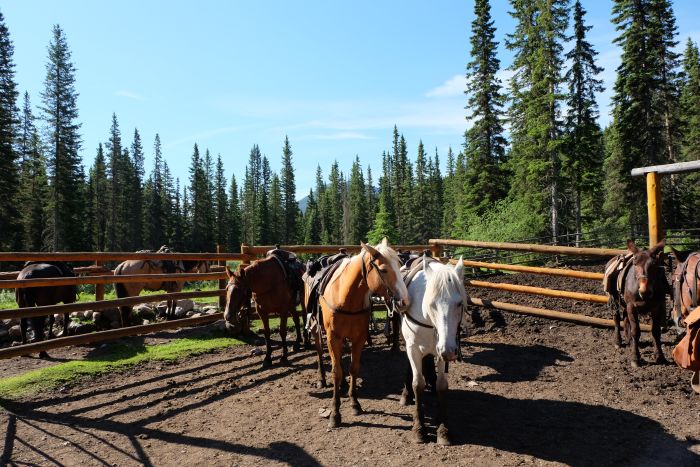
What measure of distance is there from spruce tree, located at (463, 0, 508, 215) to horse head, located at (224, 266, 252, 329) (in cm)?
2344

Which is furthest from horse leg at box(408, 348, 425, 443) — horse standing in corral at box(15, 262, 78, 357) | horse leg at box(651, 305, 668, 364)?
horse standing in corral at box(15, 262, 78, 357)

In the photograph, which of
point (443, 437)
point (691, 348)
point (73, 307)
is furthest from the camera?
point (73, 307)

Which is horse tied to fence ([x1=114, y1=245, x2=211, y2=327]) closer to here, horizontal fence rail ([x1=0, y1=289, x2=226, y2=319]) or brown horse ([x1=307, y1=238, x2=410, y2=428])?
horizontal fence rail ([x1=0, y1=289, x2=226, y2=319])

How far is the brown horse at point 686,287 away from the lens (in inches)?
203

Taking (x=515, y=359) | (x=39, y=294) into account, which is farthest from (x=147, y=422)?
(x=515, y=359)

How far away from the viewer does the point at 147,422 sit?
5.02 m

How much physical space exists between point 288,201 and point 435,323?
73.1 meters

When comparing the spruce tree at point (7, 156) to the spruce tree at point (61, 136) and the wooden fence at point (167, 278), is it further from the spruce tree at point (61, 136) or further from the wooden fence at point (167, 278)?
the wooden fence at point (167, 278)

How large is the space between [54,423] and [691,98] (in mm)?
42113

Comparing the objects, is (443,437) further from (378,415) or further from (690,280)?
Result: (690,280)

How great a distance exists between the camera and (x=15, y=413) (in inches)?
204

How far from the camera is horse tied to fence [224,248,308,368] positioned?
6922 millimetres

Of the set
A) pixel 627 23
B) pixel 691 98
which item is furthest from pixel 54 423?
pixel 691 98

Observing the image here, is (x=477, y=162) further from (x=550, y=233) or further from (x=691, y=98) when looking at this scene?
(x=691, y=98)
